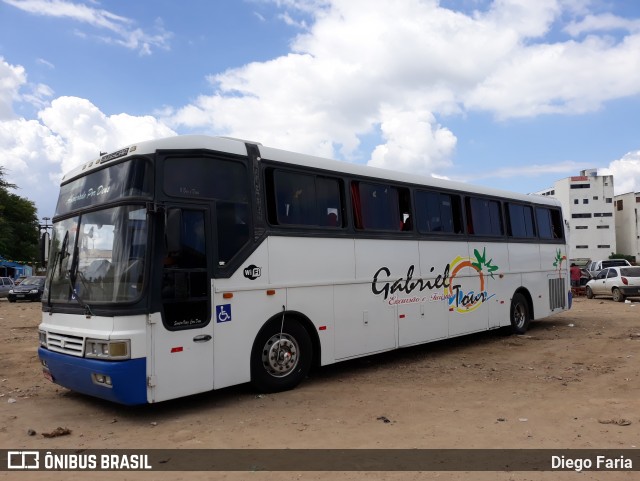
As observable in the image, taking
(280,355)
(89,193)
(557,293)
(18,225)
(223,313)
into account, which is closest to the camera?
(223,313)

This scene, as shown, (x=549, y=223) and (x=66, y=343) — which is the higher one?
(x=549, y=223)

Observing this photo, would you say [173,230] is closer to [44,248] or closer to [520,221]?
[44,248]

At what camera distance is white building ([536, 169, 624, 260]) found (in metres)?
77.1

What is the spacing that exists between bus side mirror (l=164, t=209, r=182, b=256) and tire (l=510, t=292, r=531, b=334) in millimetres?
9113

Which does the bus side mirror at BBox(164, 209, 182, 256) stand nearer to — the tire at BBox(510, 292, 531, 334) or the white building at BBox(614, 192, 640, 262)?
the tire at BBox(510, 292, 531, 334)

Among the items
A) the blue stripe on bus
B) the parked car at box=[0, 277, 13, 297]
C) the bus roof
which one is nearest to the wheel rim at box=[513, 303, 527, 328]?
the bus roof

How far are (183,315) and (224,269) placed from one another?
78 centimetres

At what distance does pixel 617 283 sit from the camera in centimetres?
2336

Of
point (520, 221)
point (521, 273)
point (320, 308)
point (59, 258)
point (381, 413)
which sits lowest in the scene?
point (381, 413)

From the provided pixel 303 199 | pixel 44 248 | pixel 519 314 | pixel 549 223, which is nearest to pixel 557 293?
pixel 549 223

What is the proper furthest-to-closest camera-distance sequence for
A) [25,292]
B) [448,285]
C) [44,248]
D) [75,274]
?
1. [25,292]
2. [448,285]
3. [44,248]
4. [75,274]

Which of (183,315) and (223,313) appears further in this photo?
(223,313)

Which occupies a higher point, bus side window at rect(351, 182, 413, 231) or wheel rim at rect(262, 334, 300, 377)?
bus side window at rect(351, 182, 413, 231)

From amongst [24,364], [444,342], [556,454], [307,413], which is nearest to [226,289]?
[307,413]
